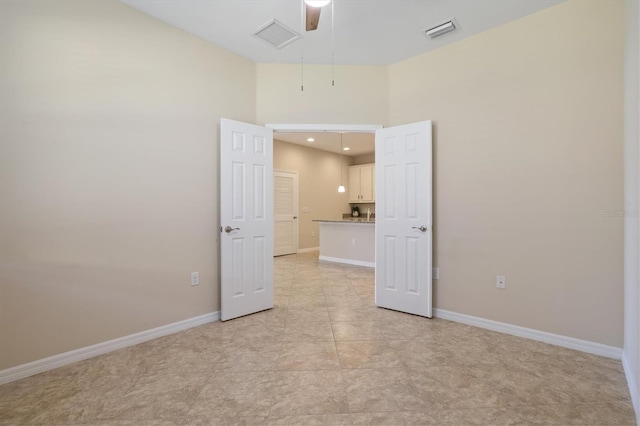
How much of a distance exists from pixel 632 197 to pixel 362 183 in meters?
6.90

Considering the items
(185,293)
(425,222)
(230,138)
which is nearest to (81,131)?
(230,138)

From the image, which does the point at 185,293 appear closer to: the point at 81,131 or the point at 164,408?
the point at 164,408

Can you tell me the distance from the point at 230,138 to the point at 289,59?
46.7 inches

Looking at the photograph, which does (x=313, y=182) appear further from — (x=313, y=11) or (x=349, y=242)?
(x=313, y=11)

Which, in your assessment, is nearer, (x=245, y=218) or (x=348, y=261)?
(x=245, y=218)

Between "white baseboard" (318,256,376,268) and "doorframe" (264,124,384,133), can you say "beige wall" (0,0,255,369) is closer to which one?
"doorframe" (264,124,384,133)

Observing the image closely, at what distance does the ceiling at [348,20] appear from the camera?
253 cm

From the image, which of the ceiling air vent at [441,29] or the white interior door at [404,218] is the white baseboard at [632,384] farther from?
the ceiling air vent at [441,29]

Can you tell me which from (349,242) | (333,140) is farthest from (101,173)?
(333,140)

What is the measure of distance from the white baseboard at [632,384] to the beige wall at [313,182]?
6.37 m

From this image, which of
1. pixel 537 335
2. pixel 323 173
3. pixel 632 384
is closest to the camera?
pixel 632 384

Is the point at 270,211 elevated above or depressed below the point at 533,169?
below

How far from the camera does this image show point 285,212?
753 centimetres

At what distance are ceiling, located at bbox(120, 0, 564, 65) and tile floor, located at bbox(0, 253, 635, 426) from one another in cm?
290
